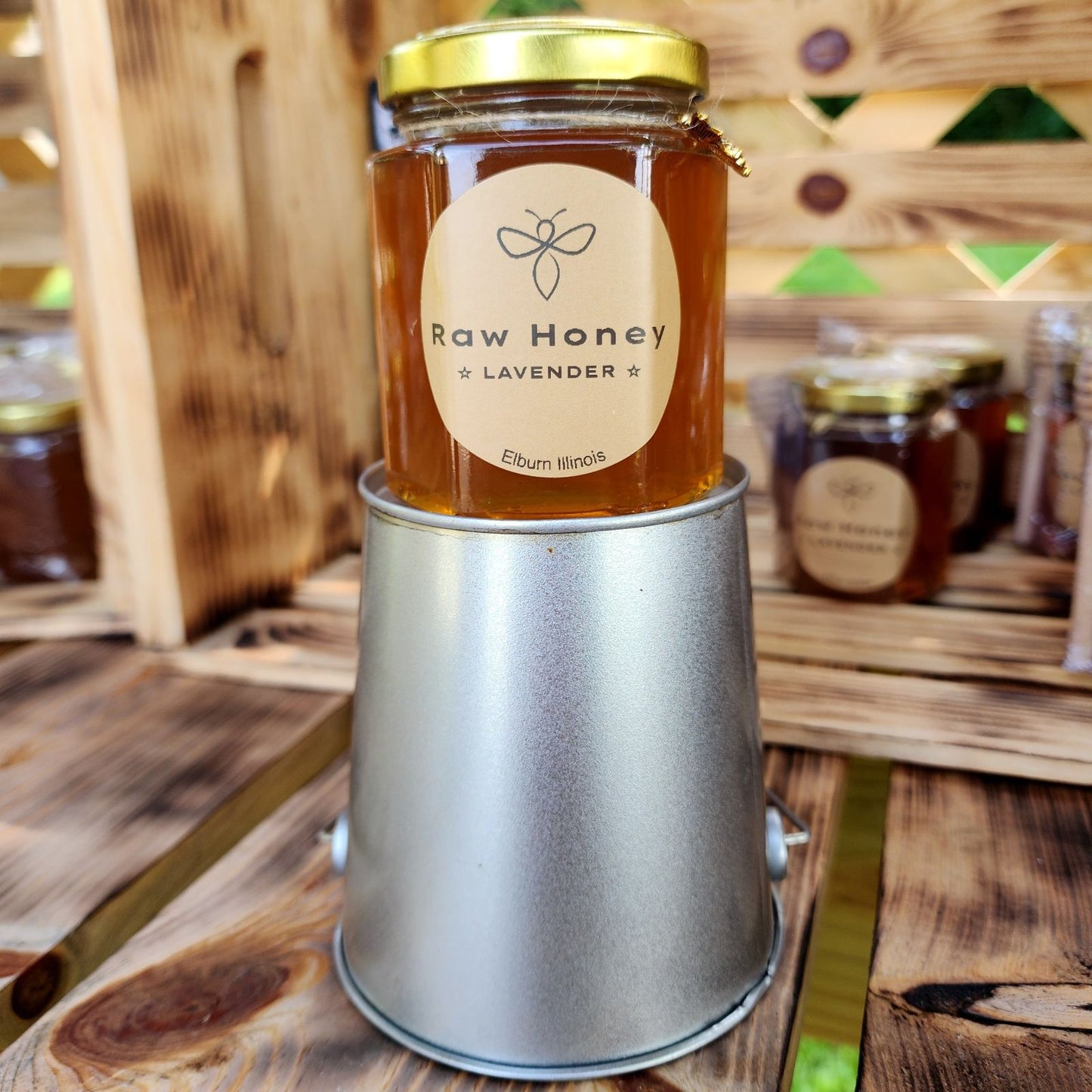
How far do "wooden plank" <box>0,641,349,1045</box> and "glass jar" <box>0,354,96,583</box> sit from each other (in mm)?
123

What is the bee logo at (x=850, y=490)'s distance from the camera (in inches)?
32.1

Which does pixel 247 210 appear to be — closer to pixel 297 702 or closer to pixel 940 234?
pixel 297 702

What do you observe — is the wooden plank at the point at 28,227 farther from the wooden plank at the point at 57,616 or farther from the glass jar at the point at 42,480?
the wooden plank at the point at 57,616

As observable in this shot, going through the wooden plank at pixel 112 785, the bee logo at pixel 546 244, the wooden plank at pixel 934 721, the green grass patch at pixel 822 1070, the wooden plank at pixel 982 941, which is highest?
the bee logo at pixel 546 244

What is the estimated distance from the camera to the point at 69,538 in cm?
93

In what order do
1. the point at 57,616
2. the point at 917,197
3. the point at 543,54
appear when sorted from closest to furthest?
the point at 543,54, the point at 57,616, the point at 917,197

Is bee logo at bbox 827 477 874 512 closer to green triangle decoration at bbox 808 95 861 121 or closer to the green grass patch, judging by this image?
the green grass patch

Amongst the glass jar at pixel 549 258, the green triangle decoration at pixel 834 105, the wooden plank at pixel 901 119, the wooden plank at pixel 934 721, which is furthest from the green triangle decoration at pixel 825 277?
the glass jar at pixel 549 258

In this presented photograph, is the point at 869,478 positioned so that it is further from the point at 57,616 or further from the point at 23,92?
the point at 23,92

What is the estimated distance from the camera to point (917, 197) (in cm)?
97

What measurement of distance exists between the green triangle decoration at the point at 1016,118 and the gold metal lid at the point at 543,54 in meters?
1.17

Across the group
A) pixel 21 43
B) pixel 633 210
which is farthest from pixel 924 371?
pixel 21 43

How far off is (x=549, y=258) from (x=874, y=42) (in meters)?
0.75

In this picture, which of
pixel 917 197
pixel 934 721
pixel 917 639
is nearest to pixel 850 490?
pixel 917 639
